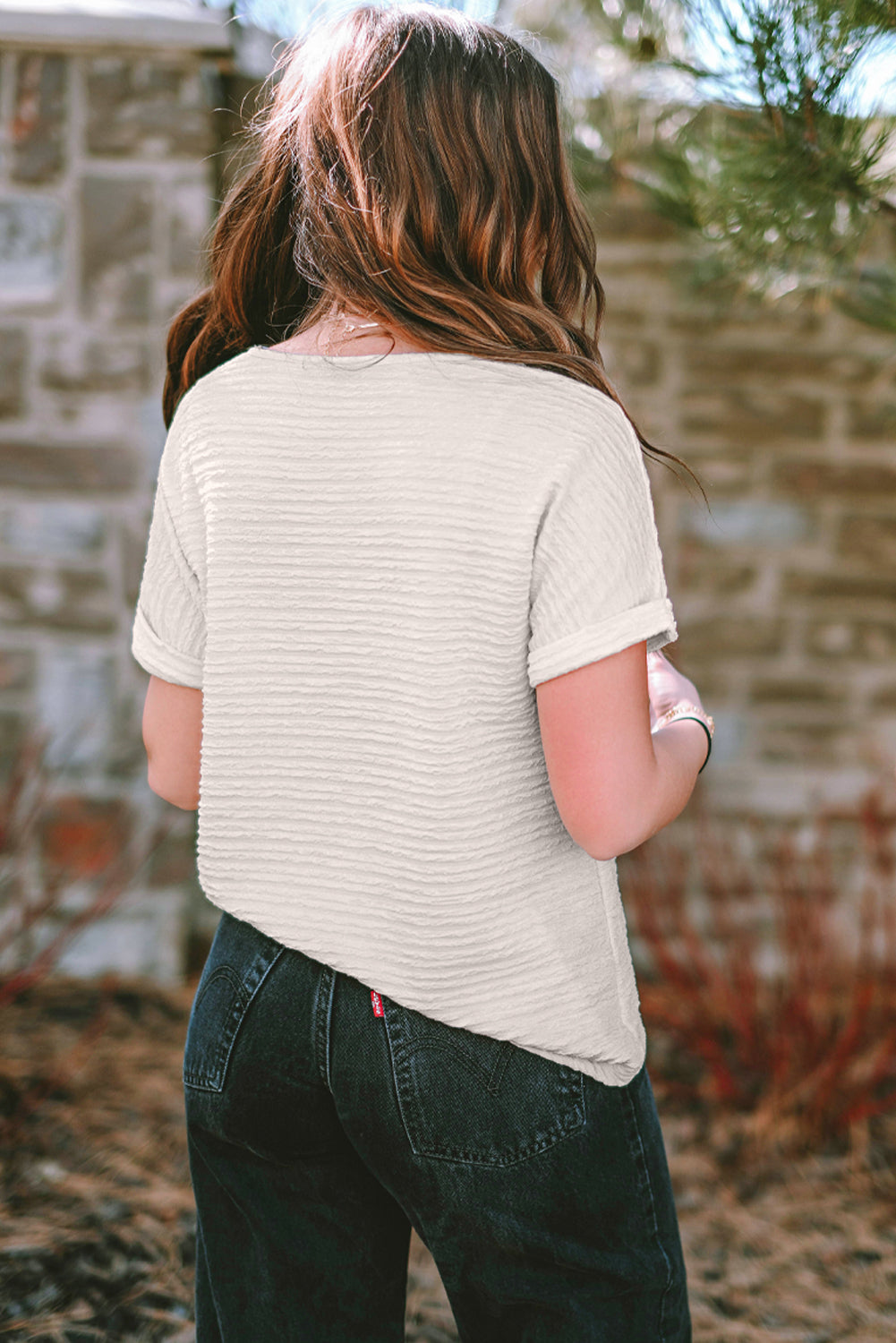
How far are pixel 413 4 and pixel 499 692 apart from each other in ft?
1.91

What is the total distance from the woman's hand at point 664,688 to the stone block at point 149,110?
2.17 meters

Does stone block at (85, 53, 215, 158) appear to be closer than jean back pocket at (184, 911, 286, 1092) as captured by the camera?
No

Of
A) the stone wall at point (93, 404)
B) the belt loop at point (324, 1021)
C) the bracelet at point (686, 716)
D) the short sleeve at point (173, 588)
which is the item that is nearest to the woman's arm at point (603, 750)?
the bracelet at point (686, 716)

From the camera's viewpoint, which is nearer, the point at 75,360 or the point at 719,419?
the point at 75,360

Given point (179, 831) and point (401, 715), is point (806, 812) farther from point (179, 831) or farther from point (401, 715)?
point (401, 715)

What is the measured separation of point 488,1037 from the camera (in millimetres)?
881

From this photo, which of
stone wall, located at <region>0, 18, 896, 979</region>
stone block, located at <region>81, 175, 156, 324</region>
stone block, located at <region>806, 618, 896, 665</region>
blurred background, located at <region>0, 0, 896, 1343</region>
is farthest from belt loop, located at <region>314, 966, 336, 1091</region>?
stone block, located at <region>806, 618, 896, 665</region>

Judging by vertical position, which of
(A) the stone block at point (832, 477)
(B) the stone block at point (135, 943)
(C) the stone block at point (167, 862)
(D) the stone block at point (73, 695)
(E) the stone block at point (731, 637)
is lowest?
(B) the stone block at point (135, 943)

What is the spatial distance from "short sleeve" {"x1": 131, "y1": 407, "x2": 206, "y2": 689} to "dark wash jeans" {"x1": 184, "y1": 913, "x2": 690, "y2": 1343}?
9.7 inches

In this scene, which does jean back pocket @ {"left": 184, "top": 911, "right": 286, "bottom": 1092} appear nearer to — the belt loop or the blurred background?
the belt loop

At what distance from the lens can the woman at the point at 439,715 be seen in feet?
2.69

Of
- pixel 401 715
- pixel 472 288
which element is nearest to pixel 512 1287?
pixel 401 715

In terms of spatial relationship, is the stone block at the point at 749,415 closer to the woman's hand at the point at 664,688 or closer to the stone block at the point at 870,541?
the stone block at the point at 870,541

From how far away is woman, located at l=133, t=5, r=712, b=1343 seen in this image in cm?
82
